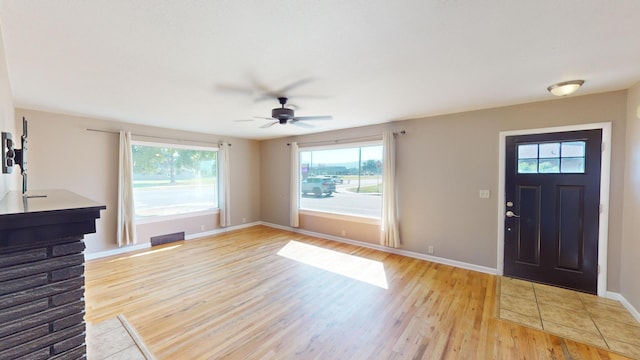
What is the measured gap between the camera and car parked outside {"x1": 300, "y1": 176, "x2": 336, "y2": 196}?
5827mm

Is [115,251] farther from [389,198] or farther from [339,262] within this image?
[389,198]

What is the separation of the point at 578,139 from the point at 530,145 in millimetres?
461

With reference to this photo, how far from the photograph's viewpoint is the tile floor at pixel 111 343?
6.42 ft

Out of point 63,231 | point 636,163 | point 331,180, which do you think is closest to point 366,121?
point 331,180

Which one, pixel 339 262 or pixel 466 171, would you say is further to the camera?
pixel 339 262

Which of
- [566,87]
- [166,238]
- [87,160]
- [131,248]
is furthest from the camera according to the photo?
[166,238]

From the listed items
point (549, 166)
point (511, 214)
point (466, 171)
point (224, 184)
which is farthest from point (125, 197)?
point (549, 166)

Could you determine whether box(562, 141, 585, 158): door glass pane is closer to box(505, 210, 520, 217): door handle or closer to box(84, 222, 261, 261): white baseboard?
box(505, 210, 520, 217): door handle

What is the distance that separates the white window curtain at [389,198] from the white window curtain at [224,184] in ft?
12.5

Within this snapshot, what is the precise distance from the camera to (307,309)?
9.12 ft

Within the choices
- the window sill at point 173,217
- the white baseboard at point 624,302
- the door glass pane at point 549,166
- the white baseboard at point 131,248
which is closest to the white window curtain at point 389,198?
the door glass pane at point 549,166

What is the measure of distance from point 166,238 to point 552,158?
677cm

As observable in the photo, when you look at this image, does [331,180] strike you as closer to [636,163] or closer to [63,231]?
[636,163]

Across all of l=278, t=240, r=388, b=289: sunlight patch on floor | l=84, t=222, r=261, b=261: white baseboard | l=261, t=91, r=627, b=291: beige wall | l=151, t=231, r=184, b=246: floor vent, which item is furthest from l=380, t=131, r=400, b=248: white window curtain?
l=151, t=231, r=184, b=246: floor vent
